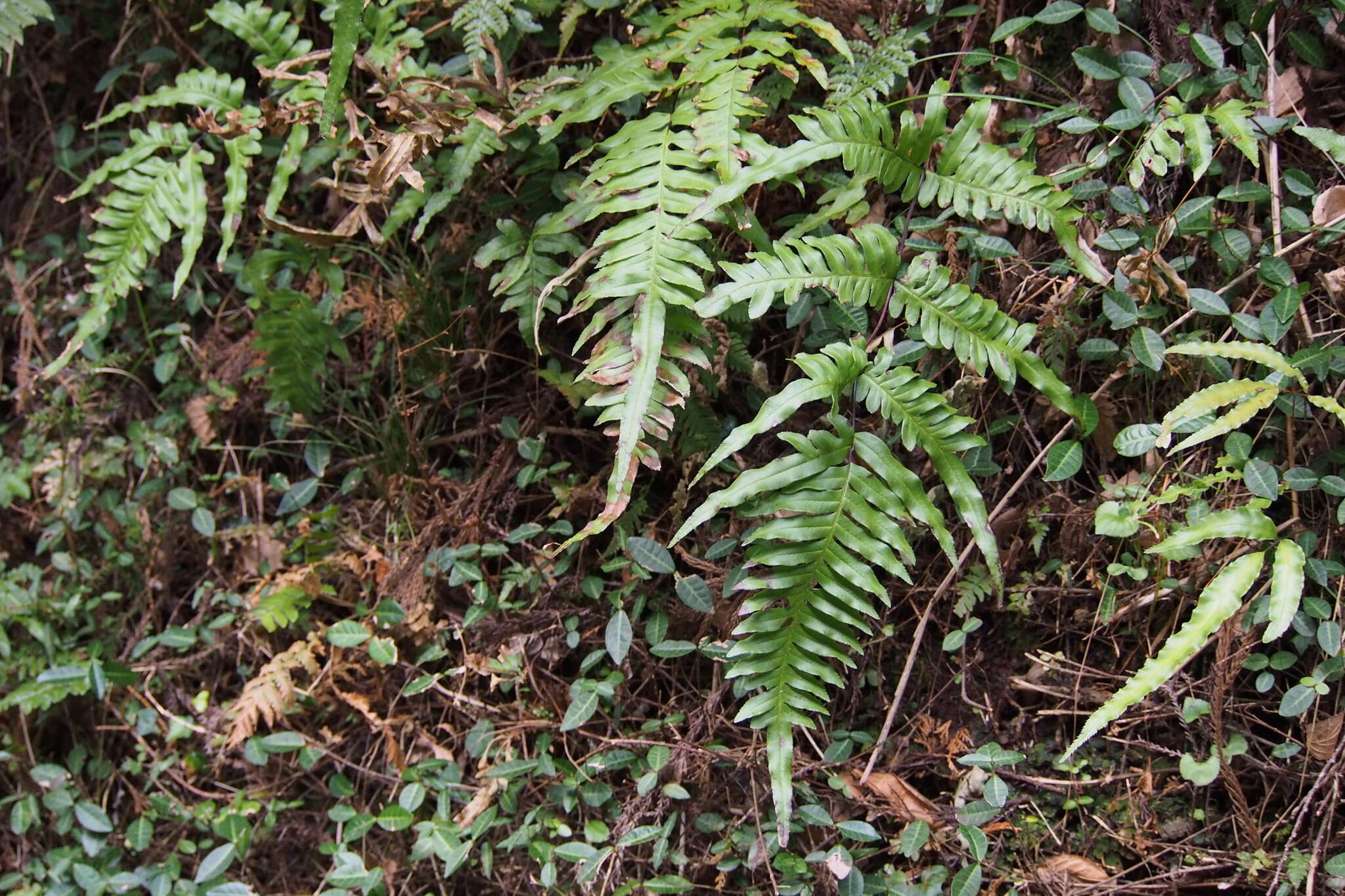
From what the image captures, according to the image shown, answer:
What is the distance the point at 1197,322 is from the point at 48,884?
291cm

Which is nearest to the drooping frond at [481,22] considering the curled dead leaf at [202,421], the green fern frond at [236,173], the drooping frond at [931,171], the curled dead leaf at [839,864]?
the green fern frond at [236,173]

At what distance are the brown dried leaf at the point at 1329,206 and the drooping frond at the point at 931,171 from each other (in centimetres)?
43

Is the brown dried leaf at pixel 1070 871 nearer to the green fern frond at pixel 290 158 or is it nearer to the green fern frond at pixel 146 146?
the green fern frond at pixel 290 158

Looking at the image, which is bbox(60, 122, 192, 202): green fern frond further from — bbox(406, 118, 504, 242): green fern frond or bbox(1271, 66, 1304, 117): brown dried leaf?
bbox(1271, 66, 1304, 117): brown dried leaf

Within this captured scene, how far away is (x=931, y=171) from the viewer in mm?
Answer: 1855

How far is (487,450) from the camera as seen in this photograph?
7.55 feet

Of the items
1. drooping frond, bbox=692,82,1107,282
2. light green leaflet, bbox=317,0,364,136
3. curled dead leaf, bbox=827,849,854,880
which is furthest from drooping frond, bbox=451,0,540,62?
curled dead leaf, bbox=827,849,854,880

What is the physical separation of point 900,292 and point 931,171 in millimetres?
268

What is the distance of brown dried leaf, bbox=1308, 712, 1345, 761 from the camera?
169cm

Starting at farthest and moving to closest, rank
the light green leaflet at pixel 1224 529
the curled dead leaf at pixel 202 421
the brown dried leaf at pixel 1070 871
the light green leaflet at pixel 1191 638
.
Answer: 1. the curled dead leaf at pixel 202 421
2. the brown dried leaf at pixel 1070 871
3. the light green leaflet at pixel 1224 529
4. the light green leaflet at pixel 1191 638

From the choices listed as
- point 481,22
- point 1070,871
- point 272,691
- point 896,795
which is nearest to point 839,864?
point 896,795

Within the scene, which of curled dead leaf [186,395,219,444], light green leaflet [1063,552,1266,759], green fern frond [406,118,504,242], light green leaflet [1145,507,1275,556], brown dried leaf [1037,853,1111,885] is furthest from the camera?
curled dead leaf [186,395,219,444]

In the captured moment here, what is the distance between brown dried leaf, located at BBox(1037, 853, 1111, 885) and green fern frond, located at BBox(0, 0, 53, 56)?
283 cm

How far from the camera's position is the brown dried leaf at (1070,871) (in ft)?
5.82
